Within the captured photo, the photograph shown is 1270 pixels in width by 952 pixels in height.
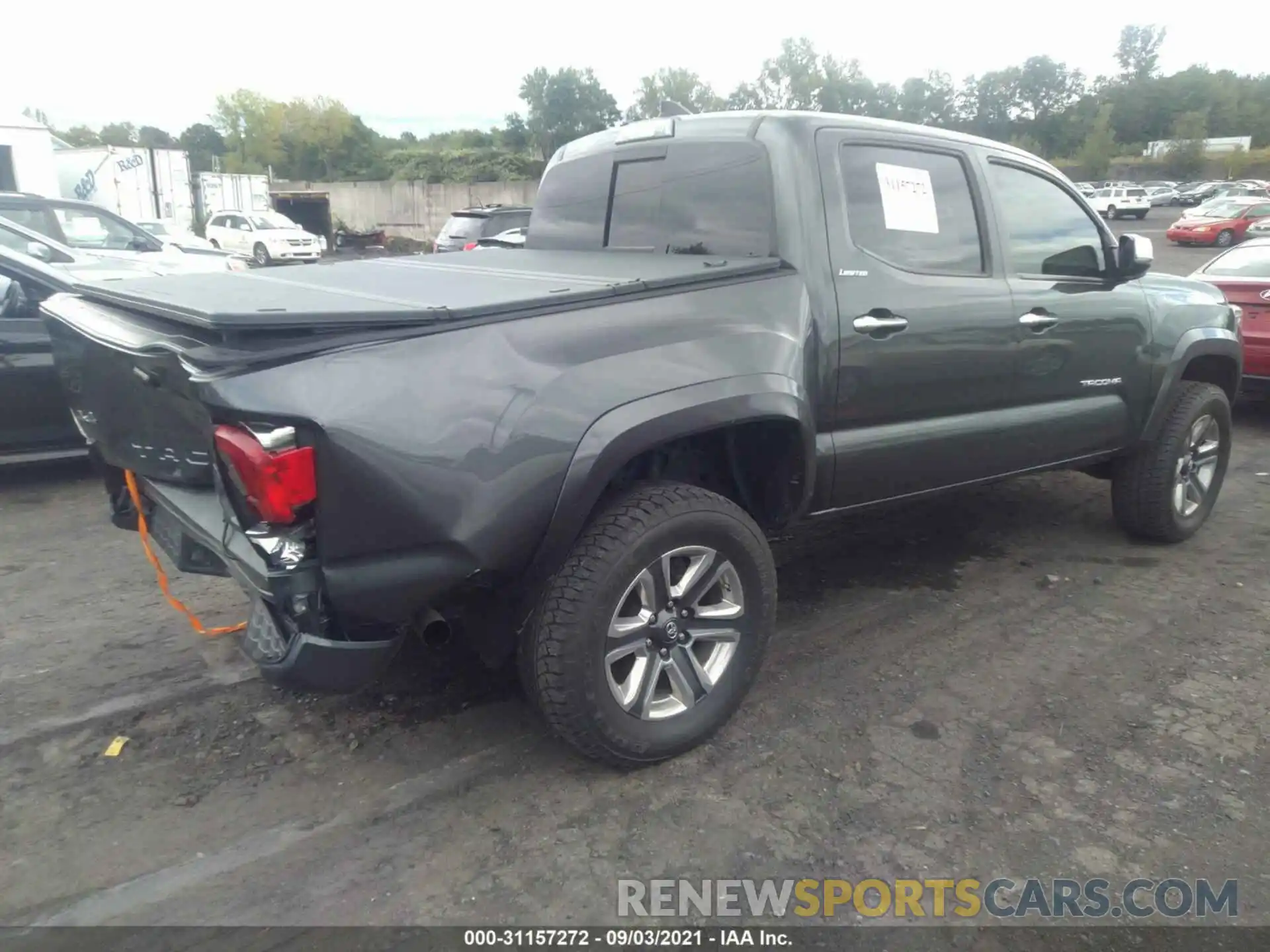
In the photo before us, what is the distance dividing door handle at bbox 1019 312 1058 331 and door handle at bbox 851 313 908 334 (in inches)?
29.9

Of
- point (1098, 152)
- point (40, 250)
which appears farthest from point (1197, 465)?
point (1098, 152)

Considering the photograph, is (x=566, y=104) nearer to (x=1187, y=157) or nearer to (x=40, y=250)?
(x=1187, y=157)

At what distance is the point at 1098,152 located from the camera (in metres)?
75.5

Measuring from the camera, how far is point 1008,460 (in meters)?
4.13

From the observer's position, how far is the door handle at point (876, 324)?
3410 mm

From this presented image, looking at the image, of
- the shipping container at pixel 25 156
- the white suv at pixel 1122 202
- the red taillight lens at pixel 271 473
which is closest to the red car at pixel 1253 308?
the red taillight lens at pixel 271 473

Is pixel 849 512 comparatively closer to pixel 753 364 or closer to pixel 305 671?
pixel 753 364

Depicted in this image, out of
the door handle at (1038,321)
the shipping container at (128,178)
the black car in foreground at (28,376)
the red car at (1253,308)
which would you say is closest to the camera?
the door handle at (1038,321)

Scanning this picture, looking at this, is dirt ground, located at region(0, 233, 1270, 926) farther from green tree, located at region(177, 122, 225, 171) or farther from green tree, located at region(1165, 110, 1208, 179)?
green tree, located at region(177, 122, 225, 171)

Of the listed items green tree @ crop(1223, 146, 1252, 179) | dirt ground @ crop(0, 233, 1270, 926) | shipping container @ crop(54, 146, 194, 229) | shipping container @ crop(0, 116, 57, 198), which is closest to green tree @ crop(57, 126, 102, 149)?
shipping container @ crop(54, 146, 194, 229)

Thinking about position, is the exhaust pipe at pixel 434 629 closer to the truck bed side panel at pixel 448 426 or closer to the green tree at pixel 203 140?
the truck bed side panel at pixel 448 426

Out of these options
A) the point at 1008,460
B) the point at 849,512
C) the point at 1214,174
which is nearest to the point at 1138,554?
the point at 1008,460

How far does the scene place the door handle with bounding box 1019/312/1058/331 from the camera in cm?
399

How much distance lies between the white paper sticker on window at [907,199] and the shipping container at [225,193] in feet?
101
